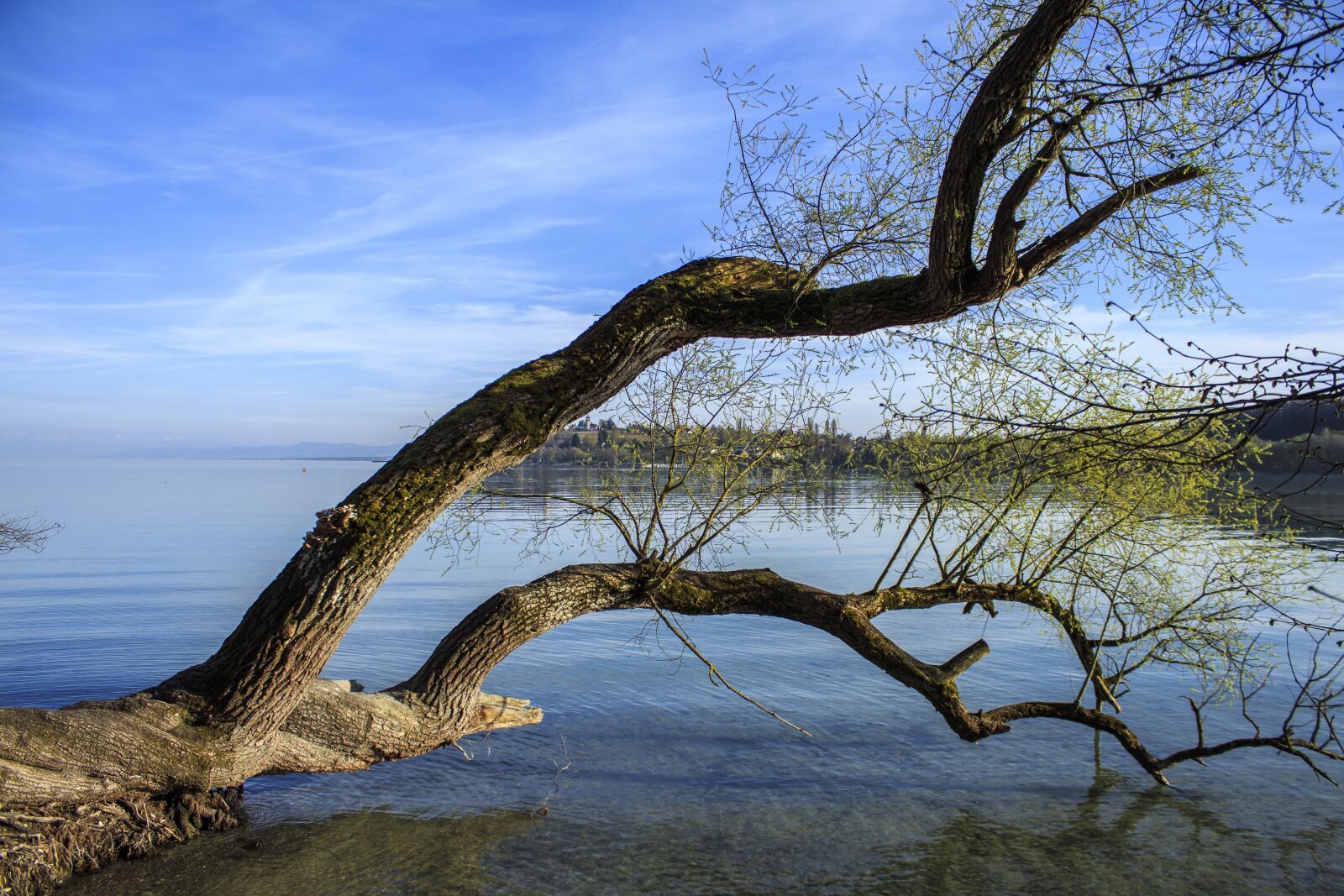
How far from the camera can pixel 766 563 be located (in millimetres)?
19719

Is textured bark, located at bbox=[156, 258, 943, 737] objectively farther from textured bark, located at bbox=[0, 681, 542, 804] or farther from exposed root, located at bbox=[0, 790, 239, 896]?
exposed root, located at bbox=[0, 790, 239, 896]

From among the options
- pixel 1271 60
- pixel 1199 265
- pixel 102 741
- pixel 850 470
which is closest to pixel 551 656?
pixel 850 470

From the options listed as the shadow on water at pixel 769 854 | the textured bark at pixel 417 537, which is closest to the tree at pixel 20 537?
the shadow on water at pixel 769 854

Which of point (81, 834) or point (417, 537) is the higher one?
point (417, 537)

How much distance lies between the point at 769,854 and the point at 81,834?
471cm

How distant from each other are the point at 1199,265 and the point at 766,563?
1445 cm

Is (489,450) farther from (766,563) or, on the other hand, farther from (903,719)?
(766,563)

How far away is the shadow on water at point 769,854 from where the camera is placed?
21.8 ft

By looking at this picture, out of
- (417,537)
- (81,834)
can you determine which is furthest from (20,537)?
(417,537)

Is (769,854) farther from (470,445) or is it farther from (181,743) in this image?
(181,743)

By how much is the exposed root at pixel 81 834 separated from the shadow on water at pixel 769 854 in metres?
0.13

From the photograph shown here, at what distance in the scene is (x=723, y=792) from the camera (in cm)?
855

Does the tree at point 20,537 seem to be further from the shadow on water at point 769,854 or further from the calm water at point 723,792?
the shadow on water at point 769,854

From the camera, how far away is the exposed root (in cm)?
575
